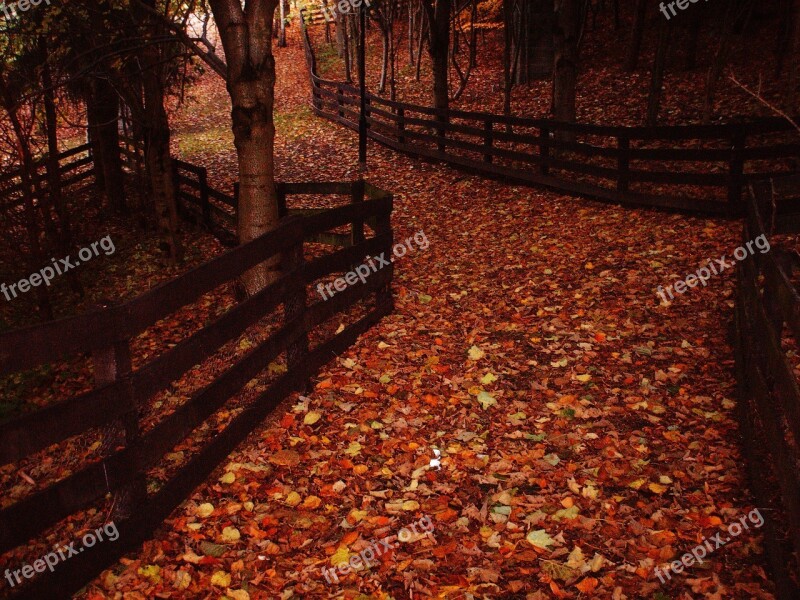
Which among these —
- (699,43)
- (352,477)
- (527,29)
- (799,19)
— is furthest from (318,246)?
(699,43)

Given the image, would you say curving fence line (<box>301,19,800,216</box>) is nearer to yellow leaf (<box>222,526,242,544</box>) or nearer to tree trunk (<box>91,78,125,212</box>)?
tree trunk (<box>91,78,125,212</box>)

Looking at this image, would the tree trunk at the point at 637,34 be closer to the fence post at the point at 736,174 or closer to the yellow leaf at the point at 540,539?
the fence post at the point at 736,174

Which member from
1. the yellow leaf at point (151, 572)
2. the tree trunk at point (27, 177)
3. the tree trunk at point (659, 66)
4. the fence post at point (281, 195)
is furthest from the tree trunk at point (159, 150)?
the tree trunk at point (659, 66)

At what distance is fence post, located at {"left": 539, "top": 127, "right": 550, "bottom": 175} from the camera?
481 inches

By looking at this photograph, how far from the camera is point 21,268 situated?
1006 centimetres

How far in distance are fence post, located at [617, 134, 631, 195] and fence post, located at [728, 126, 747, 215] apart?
1.73m

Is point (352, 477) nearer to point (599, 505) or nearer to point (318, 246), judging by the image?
point (599, 505)

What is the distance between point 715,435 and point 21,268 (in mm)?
10119

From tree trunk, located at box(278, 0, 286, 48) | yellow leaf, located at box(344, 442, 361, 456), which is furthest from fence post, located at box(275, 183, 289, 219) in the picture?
tree trunk, located at box(278, 0, 286, 48)

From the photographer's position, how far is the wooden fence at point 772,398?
3.18 m

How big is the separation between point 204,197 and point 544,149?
6883 mm

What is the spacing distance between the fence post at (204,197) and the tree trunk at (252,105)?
6.12 m

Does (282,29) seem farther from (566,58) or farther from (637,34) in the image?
(566,58)

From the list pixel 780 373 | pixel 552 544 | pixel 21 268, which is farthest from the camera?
pixel 21 268
